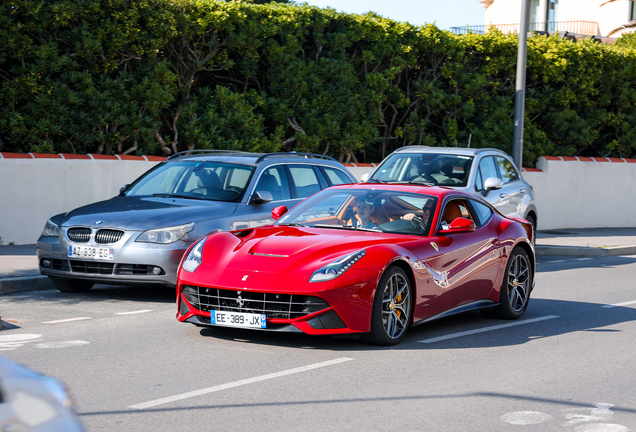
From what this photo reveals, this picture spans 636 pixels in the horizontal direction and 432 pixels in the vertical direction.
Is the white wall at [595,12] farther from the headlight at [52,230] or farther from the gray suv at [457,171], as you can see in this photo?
the headlight at [52,230]

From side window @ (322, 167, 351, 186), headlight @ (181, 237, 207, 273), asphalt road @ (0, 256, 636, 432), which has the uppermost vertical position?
side window @ (322, 167, 351, 186)

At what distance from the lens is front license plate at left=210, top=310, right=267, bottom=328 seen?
7.03m

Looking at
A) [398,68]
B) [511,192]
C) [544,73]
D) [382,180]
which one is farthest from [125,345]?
[544,73]

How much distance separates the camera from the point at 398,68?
19797mm

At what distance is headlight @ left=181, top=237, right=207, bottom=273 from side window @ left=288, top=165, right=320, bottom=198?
3.78 meters

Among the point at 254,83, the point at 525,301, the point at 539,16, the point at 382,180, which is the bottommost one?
the point at 525,301

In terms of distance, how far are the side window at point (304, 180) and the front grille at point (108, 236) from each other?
2775 millimetres

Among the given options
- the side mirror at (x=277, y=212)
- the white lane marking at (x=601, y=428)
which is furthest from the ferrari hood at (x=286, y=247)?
the white lane marking at (x=601, y=428)

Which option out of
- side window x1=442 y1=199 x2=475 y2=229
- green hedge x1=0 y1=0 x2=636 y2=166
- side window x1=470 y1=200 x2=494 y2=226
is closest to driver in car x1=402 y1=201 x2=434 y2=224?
side window x1=442 y1=199 x2=475 y2=229

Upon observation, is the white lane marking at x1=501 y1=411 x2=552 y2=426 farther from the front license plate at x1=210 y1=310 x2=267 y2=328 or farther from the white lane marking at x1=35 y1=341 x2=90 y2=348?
the white lane marking at x1=35 y1=341 x2=90 y2=348

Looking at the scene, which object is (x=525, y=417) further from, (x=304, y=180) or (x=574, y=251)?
(x=574, y=251)

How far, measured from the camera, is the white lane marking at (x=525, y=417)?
528 cm

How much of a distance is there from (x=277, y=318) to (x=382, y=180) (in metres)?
7.14

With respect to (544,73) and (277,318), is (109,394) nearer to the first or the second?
(277,318)
